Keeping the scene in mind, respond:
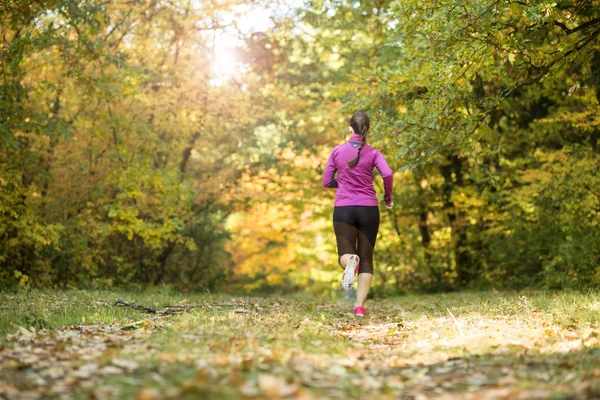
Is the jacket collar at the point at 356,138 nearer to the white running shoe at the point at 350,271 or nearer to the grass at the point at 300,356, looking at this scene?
the white running shoe at the point at 350,271

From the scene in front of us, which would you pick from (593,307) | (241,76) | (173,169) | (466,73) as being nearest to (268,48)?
(241,76)

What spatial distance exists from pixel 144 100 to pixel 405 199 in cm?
686

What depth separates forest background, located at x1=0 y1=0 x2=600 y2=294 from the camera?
9.48 meters

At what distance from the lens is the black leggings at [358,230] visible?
24.0ft

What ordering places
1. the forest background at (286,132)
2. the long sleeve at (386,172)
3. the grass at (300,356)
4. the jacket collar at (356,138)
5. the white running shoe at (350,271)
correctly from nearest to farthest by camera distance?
the grass at (300,356) → the white running shoe at (350,271) → the long sleeve at (386,172) → the jacket collar at (356,138) → the forest background at (286,132)

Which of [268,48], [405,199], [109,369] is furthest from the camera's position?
[268,48]

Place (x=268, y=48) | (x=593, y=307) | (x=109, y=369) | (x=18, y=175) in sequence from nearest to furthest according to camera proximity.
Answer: (x=109, y=369)
(x=593, y=307)
(x=18, y=175)
(x=268, y=48)

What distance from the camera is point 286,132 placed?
19.8 m

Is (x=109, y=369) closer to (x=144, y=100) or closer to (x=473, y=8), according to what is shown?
(x=473, y=8)

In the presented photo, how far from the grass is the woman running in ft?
3.39

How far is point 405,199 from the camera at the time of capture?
17094 mm

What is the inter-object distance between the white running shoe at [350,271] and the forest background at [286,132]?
2.27 metres

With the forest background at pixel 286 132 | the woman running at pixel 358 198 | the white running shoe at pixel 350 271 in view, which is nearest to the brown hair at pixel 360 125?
the woman running at pixel 358 198

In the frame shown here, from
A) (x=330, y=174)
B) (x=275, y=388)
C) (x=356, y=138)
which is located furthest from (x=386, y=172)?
(x=275, y=388)
